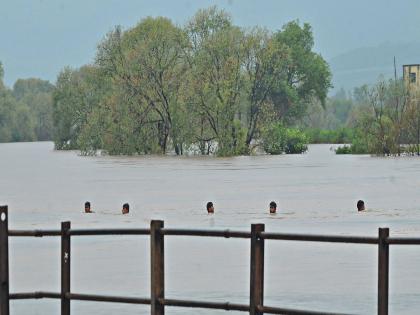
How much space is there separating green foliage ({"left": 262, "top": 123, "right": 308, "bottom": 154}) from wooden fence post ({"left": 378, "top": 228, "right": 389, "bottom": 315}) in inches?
3120

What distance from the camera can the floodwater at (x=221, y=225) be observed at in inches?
714

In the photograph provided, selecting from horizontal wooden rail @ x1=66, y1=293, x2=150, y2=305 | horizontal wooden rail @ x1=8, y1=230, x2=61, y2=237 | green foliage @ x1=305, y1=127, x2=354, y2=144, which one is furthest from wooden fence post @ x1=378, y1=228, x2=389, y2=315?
green foliage @ x1=305, y1=127, x2=354, y2=144

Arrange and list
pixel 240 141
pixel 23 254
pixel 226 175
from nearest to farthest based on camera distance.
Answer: pixel 23 254
pixel 226 175
pixel 240 141

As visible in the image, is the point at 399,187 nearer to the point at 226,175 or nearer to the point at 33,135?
the point at 226,175

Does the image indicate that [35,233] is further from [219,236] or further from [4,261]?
[219,236]

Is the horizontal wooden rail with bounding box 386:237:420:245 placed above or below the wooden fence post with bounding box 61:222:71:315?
above

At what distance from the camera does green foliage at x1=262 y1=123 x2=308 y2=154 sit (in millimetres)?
91438

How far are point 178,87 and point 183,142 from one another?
4446 mm

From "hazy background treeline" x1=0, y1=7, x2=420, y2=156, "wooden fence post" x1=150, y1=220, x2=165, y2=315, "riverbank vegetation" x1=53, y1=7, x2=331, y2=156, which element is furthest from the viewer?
"riverbank vegetation" x1=53, y1=7, x2=331, y2=156

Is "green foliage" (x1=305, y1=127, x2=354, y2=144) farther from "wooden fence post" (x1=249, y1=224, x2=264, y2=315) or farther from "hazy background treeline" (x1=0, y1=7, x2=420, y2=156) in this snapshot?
→ "wooden fence post" (x1=249, y1=224, x2=264, y2=315)

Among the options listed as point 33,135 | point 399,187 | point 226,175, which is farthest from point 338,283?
point 33,135

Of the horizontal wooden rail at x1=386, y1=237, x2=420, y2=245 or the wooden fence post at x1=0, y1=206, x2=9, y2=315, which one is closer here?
the horizontal wooden rail at x1=386, y1=237, x2=420, y2=245

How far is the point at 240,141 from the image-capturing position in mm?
88000

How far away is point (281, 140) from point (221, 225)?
200ft
